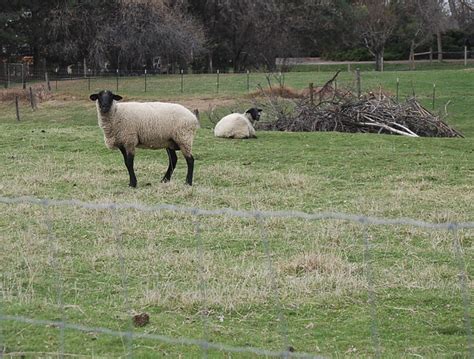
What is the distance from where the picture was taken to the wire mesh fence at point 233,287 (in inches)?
216

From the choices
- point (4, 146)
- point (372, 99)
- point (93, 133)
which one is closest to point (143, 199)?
point (4, 146)

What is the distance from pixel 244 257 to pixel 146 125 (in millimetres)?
5463

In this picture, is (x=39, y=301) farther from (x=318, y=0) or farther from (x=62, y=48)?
(x=318, y=0)

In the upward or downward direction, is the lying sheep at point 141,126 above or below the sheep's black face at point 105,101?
below

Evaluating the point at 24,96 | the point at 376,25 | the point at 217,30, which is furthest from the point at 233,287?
the point at 376,25

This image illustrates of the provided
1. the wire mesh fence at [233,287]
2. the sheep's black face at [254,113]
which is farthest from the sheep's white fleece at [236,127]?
the wire mesh fence at [233,287]

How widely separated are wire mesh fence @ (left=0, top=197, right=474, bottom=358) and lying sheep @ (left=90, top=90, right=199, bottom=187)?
3.50 metres

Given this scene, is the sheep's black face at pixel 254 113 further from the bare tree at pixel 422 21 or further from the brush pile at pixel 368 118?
the bare tree at pixel 422 21

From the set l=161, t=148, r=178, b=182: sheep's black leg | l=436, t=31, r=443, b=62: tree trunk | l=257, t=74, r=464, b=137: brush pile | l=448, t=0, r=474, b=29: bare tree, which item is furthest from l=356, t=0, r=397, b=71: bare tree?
l=161, t=148, r=178, b=182: sheep's black leg

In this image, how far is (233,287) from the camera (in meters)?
6.60

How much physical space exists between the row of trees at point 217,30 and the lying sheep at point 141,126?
1351 inches

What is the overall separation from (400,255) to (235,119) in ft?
38.2

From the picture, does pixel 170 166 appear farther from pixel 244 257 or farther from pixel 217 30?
pixel 217 30

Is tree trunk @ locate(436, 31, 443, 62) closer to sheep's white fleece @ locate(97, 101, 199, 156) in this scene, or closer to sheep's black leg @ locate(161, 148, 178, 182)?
sheep's black leg @ locate(161, 148, 178, 182)
